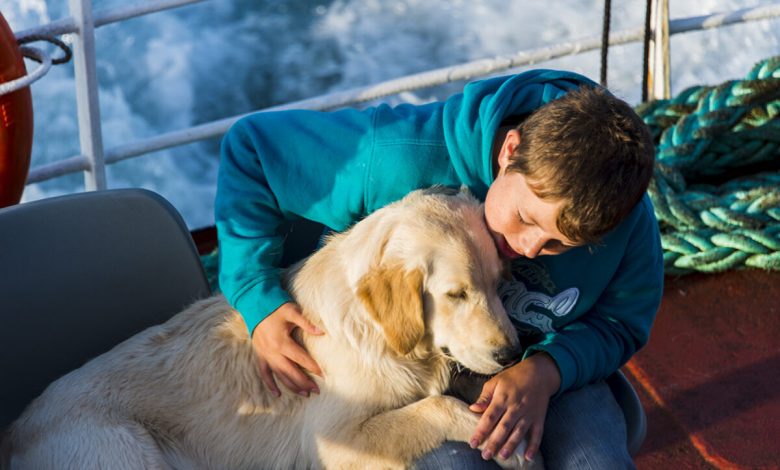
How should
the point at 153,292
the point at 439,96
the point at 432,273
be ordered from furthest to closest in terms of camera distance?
1. the point at 439,96
2. the point at 153,292
3. the point at 432,273

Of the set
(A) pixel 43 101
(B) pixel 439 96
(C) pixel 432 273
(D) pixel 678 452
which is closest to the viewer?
(C) pixel 432 273

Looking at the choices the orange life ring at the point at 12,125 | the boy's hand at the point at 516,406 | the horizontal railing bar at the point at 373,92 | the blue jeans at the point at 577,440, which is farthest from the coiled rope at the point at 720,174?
the orange life ring at the point at 12,125

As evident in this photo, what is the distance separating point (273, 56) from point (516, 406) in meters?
8.08

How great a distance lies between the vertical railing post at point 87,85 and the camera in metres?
3.90

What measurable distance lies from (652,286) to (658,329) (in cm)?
136

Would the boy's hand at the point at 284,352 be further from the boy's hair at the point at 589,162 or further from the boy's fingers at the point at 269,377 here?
the boy's hair at the point at 589,162

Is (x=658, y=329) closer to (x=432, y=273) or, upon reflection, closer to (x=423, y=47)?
(x=432, y=273)

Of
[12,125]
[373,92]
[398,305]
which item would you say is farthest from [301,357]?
[373,92]

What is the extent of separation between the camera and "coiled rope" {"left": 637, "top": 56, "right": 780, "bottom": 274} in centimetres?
374

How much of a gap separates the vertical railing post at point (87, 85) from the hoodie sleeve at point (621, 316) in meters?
2.37

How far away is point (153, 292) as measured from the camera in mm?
2482

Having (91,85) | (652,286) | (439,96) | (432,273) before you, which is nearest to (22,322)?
(432,273)

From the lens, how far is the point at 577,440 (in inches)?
84.3

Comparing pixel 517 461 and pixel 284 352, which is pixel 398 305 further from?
pixel 517 461
